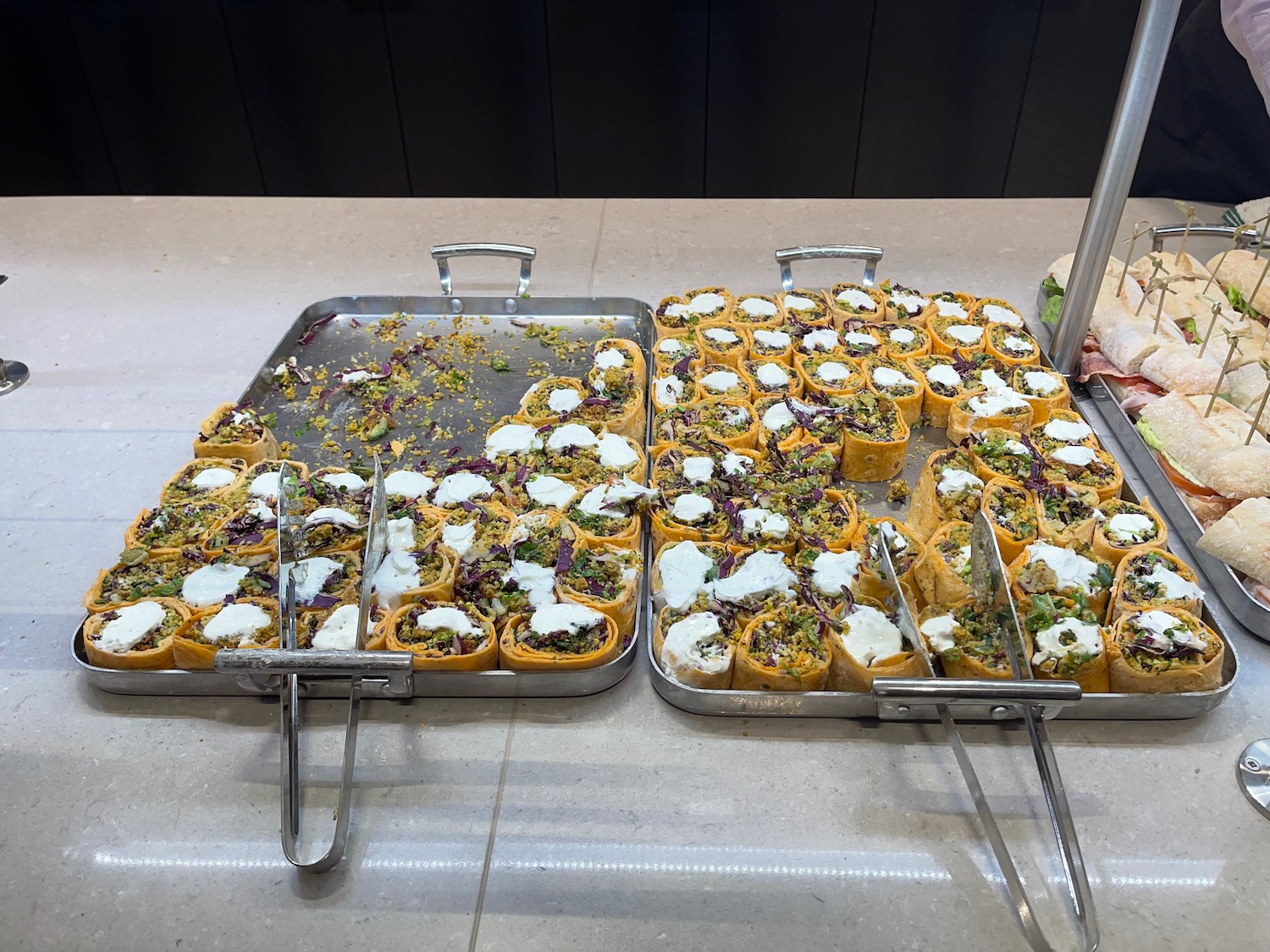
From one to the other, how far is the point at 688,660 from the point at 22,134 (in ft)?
18.4

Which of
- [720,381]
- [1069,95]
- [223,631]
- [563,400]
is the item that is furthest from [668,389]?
[1069,95]

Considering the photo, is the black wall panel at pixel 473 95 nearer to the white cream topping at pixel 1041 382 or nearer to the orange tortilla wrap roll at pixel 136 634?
the white cream topping at pixel 1041 382

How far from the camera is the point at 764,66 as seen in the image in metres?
4.62

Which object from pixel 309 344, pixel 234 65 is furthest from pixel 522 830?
pixel 234 65

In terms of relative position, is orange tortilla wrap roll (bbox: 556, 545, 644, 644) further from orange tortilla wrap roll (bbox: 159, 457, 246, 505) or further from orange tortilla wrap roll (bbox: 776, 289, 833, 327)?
orange tortilla wrap roll (bbox: 776, 289, 833, 327)

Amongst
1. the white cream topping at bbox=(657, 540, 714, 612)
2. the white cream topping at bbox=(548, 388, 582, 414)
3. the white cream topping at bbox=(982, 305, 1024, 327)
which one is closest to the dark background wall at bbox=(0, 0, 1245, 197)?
the white cream topping at bbox=(982, 305, 1024, 327)

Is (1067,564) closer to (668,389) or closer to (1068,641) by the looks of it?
(1068,641)

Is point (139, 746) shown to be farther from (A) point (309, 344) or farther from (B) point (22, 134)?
(B) point (22, 134)

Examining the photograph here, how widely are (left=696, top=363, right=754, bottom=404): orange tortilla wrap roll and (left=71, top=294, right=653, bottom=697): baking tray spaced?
0.17 m

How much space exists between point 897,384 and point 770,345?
356 millimetres

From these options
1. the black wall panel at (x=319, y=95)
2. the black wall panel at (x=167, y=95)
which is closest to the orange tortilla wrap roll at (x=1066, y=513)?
the black wall panel at (x=319, y=95)

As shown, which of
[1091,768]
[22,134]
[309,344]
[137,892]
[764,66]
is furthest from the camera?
[22,134]

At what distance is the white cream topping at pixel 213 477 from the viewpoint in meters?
1.85

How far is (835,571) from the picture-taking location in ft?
5.13
